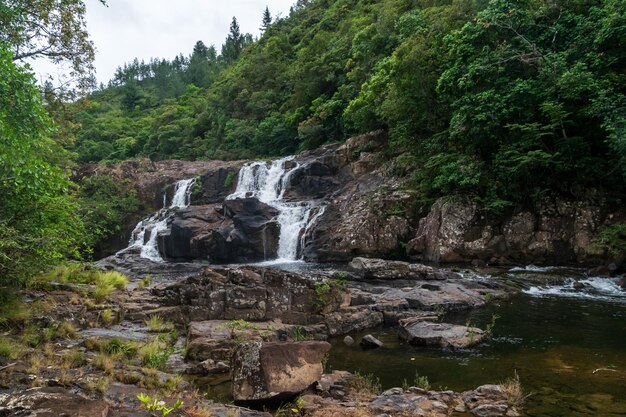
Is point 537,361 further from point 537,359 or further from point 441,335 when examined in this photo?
point 441,335

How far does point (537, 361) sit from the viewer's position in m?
9.06

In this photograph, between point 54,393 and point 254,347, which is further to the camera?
point 254,347

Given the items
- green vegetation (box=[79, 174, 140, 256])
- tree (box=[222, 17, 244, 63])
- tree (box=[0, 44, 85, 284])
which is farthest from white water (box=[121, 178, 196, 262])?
tree (box=[222, 17, 244, 63])

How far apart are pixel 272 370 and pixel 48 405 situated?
118 inches

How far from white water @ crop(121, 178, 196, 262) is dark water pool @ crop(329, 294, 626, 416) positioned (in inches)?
918

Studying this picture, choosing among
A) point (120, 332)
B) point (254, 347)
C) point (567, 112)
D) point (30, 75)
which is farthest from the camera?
point (567, 112)

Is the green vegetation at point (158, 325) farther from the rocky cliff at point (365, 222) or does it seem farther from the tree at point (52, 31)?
the rocky cliff at point (365, 222)

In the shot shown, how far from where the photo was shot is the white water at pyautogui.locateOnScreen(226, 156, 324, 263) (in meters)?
28.1

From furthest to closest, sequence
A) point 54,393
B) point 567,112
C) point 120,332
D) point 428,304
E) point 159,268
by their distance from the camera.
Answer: point 159,268
point 567,112
point 428,304
point 120,332
point 54,393

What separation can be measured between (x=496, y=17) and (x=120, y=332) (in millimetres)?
21460

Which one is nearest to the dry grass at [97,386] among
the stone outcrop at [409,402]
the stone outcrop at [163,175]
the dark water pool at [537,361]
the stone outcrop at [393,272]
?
the stone outcrop at [409,402]

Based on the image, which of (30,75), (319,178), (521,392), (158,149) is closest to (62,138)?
(30,75)

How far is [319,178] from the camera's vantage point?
3244 cm

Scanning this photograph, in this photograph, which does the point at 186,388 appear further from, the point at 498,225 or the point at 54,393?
the point at 498,225
